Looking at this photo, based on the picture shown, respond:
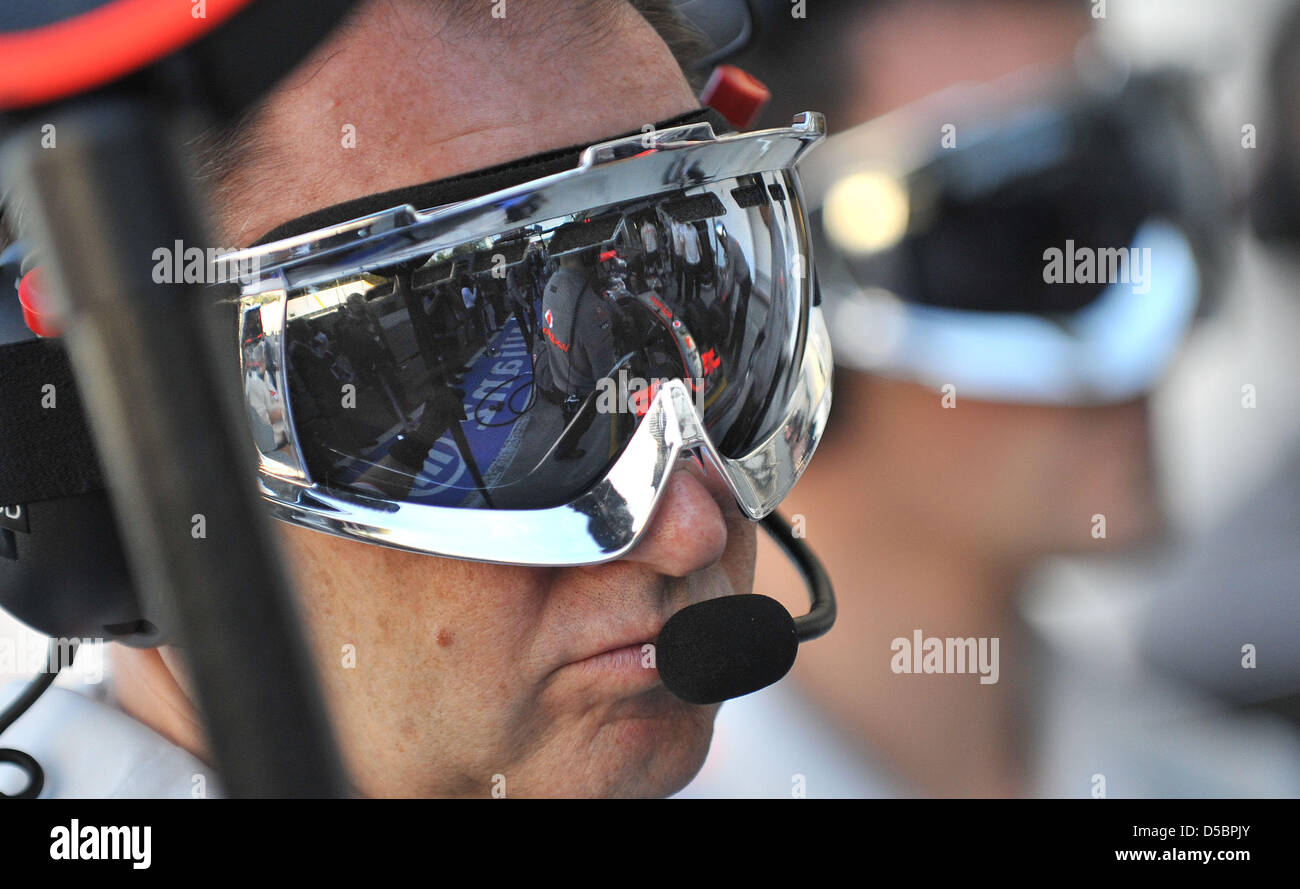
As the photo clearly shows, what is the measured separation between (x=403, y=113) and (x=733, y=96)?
0.32 metres

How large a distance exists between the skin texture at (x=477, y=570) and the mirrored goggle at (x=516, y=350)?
0.04 meters

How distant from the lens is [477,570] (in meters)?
0.63

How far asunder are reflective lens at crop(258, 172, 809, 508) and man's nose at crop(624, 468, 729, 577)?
0.05 m

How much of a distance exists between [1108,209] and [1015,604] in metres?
0.59

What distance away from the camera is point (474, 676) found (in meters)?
0.65

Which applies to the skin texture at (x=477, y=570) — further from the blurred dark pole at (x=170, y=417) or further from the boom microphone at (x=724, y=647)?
the blurred dark pole at (x=170, y=417)

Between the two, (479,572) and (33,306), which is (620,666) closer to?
(479,572)

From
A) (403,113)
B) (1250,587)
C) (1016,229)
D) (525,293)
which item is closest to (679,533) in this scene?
(525,293)

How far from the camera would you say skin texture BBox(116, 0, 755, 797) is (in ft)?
1.86

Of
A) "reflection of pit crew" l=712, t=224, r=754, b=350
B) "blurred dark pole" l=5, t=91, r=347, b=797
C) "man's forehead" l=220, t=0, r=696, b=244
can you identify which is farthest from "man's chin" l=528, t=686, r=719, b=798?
"blurred dark pole" l=5, t=91, r=347, b=797

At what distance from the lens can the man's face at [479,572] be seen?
0.57 meters

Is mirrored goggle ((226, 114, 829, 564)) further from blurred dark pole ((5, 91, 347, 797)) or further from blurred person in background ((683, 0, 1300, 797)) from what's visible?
blurred person in background ((683, 0, 1300, 797))

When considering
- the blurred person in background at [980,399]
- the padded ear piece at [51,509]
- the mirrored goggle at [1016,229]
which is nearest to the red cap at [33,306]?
the padded ear piece at [51,509]

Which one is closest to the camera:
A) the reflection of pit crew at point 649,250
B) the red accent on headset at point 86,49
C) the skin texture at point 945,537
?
the red accent on headset at point 86,49
